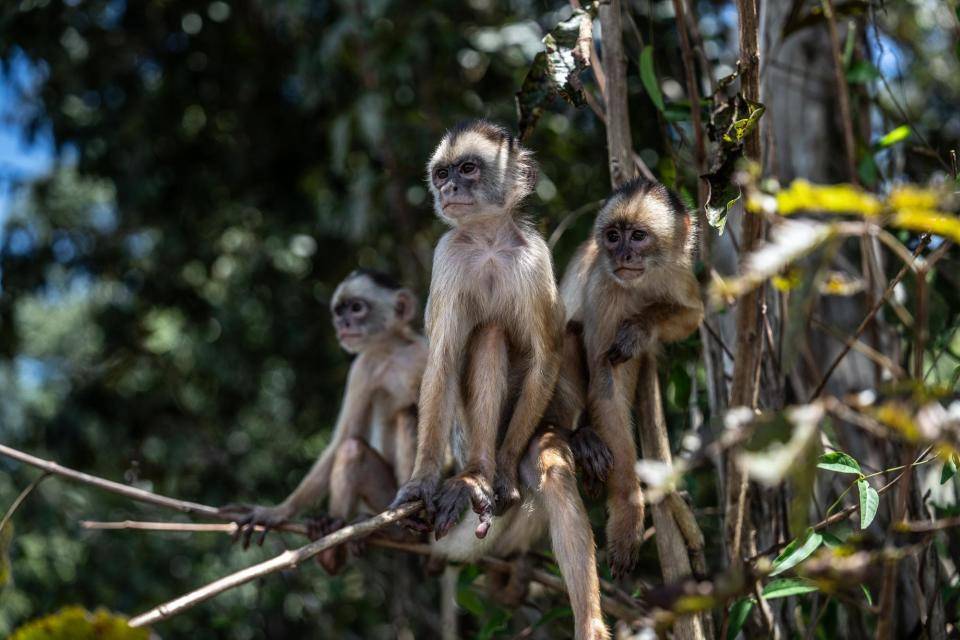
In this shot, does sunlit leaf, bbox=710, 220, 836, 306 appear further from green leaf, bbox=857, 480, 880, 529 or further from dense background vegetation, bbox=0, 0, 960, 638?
dense background vegetation, bbox=0, 0, 960, 638

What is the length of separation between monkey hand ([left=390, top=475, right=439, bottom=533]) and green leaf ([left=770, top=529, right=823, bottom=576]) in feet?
5.40

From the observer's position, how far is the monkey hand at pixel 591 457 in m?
5.29

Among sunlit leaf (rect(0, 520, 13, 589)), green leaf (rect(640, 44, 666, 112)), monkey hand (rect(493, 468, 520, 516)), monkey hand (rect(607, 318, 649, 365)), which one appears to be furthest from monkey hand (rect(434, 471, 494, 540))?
green leaf (rect(640, 44, 666, 112))

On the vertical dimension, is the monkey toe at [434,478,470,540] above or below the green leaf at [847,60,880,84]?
below

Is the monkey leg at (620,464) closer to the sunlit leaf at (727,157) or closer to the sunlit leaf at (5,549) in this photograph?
the sunlit leaf at (727,157)

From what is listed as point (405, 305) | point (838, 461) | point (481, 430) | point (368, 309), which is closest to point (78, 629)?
point (481, 430)

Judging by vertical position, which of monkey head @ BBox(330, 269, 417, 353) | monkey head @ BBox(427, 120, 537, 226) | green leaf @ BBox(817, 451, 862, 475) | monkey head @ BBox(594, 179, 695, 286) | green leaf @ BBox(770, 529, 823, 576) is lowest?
green leaf @ BBox(770, 529, 823, 576)

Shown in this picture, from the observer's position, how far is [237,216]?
34.1 feet

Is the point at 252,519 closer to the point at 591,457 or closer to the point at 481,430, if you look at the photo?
the point at 481,430

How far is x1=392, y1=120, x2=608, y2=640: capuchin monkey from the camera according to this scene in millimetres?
5027

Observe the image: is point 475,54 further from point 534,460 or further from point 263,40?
point 534,460

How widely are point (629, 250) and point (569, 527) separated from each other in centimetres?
163

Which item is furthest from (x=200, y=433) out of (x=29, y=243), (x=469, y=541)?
(x=469, y=541)

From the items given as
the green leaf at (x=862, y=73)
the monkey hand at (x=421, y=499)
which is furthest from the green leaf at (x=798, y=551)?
the green leaf at (x=862, y=73)
